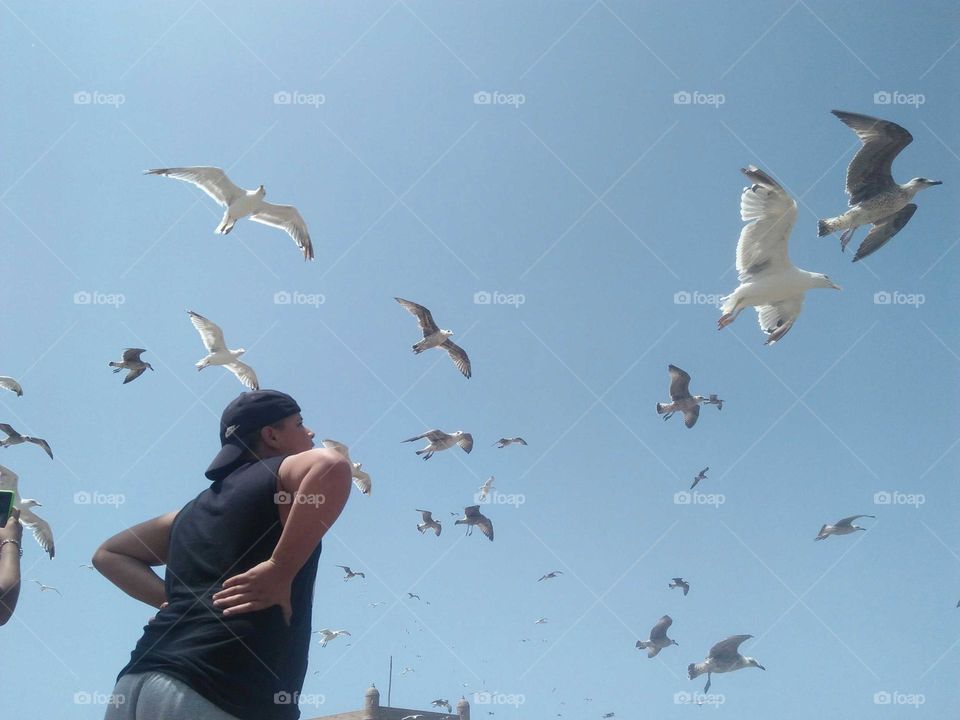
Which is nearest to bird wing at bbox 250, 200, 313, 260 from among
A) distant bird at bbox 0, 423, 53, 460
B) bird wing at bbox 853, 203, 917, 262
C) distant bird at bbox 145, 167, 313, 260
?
distant bird at bbox 145, 167, 313, 260

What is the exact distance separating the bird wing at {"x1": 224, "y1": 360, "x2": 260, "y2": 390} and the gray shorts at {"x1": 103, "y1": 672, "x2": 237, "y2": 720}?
9842mm

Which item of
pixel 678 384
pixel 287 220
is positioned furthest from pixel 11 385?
pixel 678 384

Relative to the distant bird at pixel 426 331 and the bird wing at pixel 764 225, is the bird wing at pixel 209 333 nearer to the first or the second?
the distant bird at pixel 426 331

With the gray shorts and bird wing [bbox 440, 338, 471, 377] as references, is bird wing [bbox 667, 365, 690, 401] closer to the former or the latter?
bird wing [bbox 440, 338, 471, 377]

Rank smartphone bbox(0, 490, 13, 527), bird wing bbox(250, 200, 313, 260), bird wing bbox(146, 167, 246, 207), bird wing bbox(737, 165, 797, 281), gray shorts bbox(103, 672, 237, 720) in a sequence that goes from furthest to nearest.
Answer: bird wing bbox(250, 200, 313, 260) → bird wing bbox(146, 167, 246, 207) → bird wing bbox(737, 165, 797, 281) → smartphone bbox(0, 490, 13, 527) → gray shorts bbox(103, 672, 237, 720)

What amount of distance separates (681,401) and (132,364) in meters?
6.82

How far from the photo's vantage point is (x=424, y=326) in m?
9.89

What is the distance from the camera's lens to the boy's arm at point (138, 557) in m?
2.14

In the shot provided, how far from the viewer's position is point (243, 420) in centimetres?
212

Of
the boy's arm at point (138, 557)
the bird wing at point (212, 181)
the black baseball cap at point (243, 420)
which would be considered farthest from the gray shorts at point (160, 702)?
the bird wing at point (212, 181)

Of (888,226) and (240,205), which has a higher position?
(240,205)

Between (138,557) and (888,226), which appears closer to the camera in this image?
(138,557)

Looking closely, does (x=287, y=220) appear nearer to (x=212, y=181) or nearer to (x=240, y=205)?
(x=240, y=205)

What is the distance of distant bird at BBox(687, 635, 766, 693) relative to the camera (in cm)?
1244
